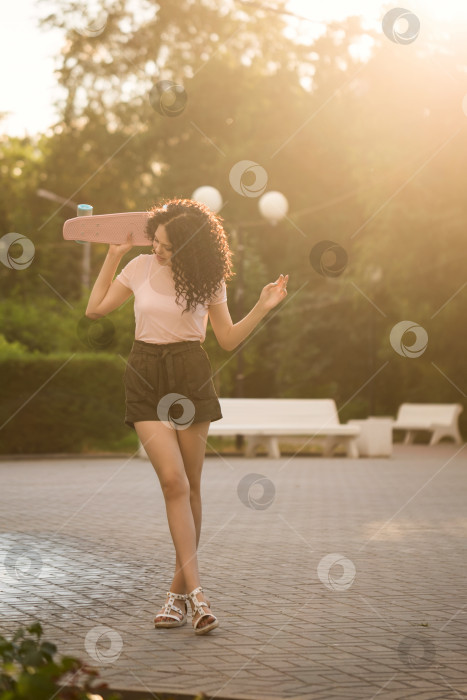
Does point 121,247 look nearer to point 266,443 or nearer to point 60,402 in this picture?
point 266,443

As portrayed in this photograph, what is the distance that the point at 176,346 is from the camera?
5.63m

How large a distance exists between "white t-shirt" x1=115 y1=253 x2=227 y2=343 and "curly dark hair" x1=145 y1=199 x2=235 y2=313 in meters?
0.06

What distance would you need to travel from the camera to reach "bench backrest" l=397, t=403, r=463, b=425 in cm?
2852

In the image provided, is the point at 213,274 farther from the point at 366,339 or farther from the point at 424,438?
the point at 366,339

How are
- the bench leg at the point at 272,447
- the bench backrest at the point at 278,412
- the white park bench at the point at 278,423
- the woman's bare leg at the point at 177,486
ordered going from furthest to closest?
the bench backrest at the point at 278,412
the bench leg at the point at 272,447
the white park bench at the point at 278,423
the woman's bare leg at the point at 177,486

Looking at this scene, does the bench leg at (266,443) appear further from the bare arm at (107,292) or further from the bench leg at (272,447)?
the bare arm at (107,292)

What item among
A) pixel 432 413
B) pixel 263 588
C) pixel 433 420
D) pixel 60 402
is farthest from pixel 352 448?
pixel 263 588

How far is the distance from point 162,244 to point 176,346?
49 centimetres

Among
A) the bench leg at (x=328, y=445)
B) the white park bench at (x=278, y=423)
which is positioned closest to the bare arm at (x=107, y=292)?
the white park bench at (x=278, y=423)

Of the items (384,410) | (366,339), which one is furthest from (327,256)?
(384,410)

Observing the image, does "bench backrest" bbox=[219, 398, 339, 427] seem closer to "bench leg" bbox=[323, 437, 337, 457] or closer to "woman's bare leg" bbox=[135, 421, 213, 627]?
"bench leg" bbox=[323, 437, 337, 457]

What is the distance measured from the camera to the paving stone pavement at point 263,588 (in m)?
4.62

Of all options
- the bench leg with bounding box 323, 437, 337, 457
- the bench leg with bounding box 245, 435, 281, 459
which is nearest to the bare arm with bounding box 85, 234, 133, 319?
the bench leg with bounding box 245, 435, 281, 459

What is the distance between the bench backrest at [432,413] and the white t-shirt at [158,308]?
23316mm
